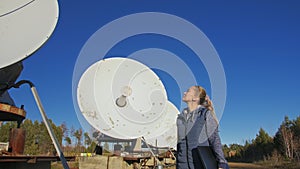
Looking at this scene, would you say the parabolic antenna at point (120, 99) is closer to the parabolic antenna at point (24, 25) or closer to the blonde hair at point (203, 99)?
the parabolic antenna at point (24, 25)

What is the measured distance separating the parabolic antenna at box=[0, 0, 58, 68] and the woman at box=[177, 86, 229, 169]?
2.10 meters

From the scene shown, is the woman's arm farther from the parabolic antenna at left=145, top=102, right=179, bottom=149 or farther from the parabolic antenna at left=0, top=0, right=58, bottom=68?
the parabolic antenna at left=145, top=102, right=179, bottom=149

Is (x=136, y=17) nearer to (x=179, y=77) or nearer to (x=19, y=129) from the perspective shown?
(x=179, y=77)

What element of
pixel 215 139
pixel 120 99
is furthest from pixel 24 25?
pixel 120 99

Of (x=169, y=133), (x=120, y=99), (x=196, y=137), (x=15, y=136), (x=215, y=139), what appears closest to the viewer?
(x=215, y=139)

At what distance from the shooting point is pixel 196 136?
2.99 meters

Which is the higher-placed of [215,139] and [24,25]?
[24,25]

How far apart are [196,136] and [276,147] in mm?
43209

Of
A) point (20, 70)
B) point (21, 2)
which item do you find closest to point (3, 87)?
point (20, 70)

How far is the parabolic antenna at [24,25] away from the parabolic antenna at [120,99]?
4.68 meters

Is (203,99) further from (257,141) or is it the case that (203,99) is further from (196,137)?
(257,141)

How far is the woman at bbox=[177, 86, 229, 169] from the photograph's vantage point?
285 cm

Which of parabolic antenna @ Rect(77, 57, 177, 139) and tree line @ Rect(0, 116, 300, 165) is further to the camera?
tree line @ Rect(0, 116, 300, 165)

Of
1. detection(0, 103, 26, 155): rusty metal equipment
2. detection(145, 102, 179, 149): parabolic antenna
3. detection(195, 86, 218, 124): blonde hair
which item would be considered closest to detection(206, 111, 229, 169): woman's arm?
detection(195, 86, 218, 124): blonde hair
